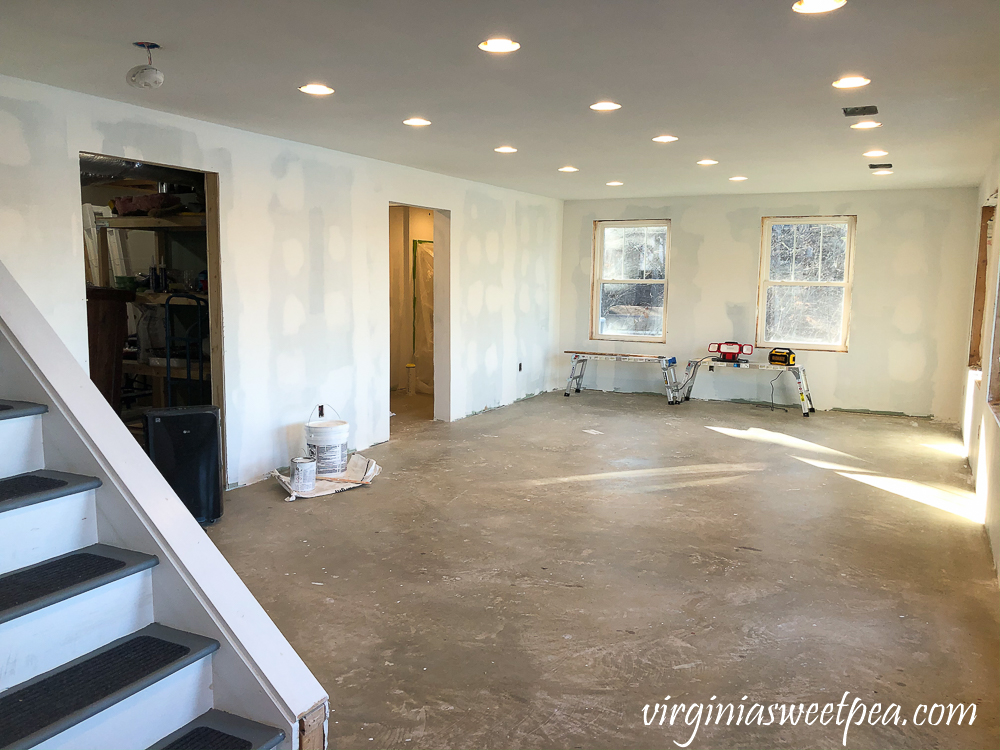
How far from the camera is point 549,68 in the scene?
3348mm

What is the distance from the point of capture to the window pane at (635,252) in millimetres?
9094

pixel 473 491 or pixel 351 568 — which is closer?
pixel 351 568

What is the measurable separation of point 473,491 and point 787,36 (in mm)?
3318

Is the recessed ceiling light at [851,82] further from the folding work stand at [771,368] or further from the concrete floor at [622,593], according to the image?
the folding work stand at [771,368]

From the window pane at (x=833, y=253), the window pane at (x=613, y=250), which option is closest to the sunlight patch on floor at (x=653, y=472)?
the window pane at (x=833, y=253)

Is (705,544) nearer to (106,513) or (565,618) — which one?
(565,618)

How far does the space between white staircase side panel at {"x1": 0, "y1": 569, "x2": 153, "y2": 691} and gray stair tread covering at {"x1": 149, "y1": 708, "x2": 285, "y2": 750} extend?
1.00 feet

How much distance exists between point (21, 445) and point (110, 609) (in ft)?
1.90

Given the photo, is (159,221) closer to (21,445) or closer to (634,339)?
(21,445)

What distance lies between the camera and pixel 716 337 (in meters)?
8.84

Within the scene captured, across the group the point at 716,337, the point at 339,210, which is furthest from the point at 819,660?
the point at 716,337

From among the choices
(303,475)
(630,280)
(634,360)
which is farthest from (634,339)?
(303,475)

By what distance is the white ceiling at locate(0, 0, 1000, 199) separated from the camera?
8.79 ft

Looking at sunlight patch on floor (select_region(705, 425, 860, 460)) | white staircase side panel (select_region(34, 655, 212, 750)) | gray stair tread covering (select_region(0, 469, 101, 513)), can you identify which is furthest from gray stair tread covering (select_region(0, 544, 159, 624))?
sunlight patch on floor (select_region(705, 425, 860, 460))
